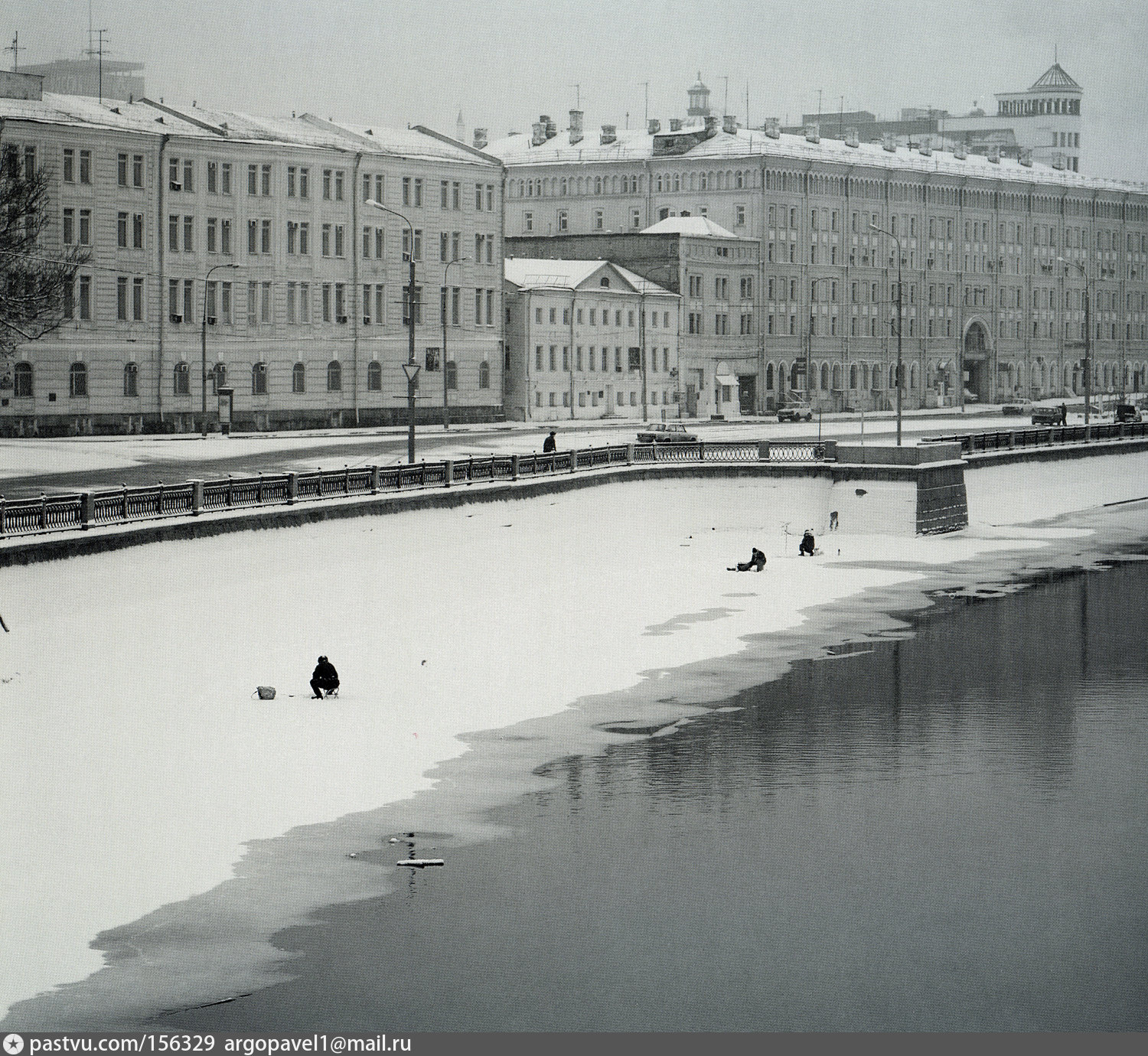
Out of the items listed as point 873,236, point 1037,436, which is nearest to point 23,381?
point 1037,436

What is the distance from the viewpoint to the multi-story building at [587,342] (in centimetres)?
10544

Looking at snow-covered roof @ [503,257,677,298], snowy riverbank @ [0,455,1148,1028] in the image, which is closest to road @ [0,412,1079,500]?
snowy riverbank @ [0,455,1148,1028]

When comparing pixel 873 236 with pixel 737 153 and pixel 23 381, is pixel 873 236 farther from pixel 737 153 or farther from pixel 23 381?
pixel 23 381

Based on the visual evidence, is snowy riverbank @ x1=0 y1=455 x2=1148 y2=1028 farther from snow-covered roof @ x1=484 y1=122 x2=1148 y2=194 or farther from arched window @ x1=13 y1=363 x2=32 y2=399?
snow-covered roof @ x1=484 y1=122 x2=1148 y2=194

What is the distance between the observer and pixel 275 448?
71.6 metres

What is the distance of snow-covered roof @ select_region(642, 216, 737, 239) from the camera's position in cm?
11944

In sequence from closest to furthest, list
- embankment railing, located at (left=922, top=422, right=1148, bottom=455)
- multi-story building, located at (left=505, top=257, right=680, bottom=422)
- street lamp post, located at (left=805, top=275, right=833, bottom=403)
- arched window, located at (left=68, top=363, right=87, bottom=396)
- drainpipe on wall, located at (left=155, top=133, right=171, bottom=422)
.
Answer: embankment railing, located at (left=922, top=422, right=1148, bottom=455), arched window, located at (left=68, top=363, right=87, bottom=396), drainpipe on wall, located at (left=155, top=133, right=171, bottom=422), multi-story building, located at (left=505, top=257, right=680, bottom=422), street lamp post, located at (left=805, top=275, right=833, bottom=403)

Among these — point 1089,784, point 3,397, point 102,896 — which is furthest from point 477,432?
point 102,896

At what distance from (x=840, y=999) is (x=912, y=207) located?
122 m

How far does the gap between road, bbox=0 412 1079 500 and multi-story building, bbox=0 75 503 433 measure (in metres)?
4.00

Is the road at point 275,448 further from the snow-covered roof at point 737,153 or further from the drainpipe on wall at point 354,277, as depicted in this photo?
the snow-covered roof at point 737,153

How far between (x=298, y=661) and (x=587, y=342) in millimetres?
67174

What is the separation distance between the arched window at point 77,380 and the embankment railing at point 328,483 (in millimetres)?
24473

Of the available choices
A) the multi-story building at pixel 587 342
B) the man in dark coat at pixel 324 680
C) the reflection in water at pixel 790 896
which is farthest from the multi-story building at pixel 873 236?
the reflection in water at pixel 790 896
